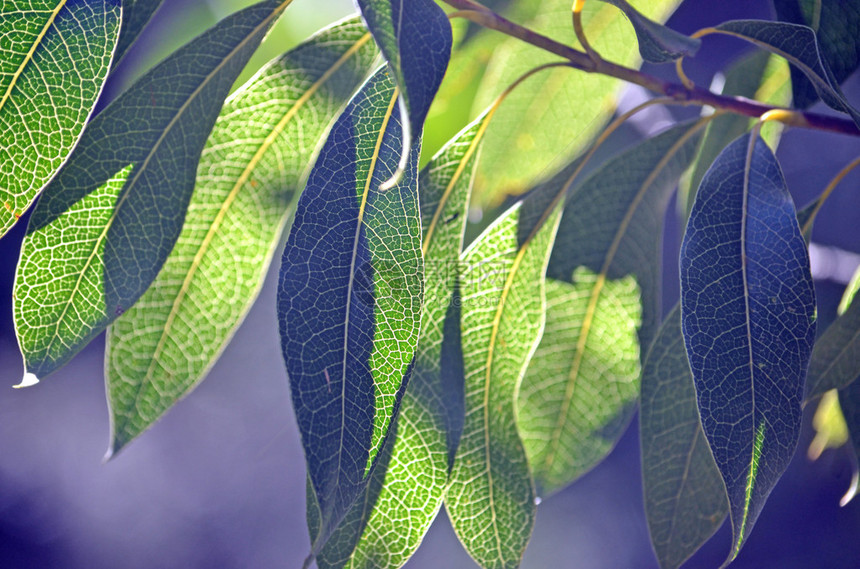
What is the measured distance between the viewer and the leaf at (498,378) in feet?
2.45

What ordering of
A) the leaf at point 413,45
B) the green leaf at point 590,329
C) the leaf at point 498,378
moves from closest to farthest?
the leaf at point 413,45 < the leaf at point 498,378 < the green leaf at point 590,329

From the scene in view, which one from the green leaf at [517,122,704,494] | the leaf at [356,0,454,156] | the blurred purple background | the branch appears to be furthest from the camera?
the blurred purple background

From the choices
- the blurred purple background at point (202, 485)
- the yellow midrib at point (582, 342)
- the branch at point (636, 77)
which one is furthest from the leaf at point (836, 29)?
the blurred purple background at point (202, 485)

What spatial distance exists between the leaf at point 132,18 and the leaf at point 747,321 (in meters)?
0.49

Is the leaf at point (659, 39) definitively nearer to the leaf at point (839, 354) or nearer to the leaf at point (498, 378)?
the leaf at point (498, 378)

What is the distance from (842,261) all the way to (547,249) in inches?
23.8

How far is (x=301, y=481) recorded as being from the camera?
8.25 feet

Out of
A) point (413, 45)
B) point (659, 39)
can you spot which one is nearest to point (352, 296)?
point (413, 45)

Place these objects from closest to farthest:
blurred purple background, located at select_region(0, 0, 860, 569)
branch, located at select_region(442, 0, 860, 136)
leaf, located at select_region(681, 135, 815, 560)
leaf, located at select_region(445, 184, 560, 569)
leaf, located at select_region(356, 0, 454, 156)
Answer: leaf, located at select_region(356, 0, 454, 156), leaf, located at select_region(681, 135, 815, 560), branch, located at select_region(442, 0, 860, 136), leaf, located at select_region(445, 184, 560, 569), blurred purple background, located at select_region(0, 0, 860, 569)

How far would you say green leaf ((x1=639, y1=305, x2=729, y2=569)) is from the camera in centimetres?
77

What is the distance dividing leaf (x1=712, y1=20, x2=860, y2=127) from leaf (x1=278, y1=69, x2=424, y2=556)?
34 cm

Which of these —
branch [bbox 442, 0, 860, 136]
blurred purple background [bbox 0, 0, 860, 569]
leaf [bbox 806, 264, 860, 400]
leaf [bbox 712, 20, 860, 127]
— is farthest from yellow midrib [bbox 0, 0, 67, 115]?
blurred purple background [bbox 0, 0, 860, 569]

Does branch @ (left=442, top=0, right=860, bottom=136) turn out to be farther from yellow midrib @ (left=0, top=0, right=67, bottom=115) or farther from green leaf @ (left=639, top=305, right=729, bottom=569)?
yellow midrib @ (left=0, top=0, right=67, bottom=115)

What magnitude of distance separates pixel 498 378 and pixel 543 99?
1.51ft
